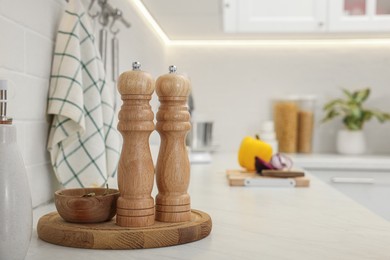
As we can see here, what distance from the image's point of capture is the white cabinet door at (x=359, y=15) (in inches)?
111

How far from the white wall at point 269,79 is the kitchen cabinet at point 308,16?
409 millimetres

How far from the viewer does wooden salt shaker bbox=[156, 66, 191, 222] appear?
33.1 inches

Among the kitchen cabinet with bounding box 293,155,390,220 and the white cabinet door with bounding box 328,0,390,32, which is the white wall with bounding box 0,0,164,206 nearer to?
the kitchen cabinet with bounding box 293,155,390,220

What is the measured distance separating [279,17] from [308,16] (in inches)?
6.1

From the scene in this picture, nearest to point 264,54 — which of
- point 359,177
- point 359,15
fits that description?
point 359,15

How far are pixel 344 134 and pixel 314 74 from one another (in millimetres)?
426

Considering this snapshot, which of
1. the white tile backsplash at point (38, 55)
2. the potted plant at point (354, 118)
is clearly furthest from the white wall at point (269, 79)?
the white tile backsplash at point (38, 55)

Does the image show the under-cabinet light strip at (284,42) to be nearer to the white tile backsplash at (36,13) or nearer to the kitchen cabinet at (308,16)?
the kitchen cabinet at (308,16)

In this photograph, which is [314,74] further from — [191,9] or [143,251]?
[143,251]

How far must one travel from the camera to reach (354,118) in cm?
306

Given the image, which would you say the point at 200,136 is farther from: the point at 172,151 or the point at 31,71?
the point at 172,151

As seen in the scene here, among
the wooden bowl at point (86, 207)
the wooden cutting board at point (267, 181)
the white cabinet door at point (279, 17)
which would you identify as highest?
the white cabinet door at point (279, 17)

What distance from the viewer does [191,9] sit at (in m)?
2.42

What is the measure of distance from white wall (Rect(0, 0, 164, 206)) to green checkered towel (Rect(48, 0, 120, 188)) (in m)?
0.03
